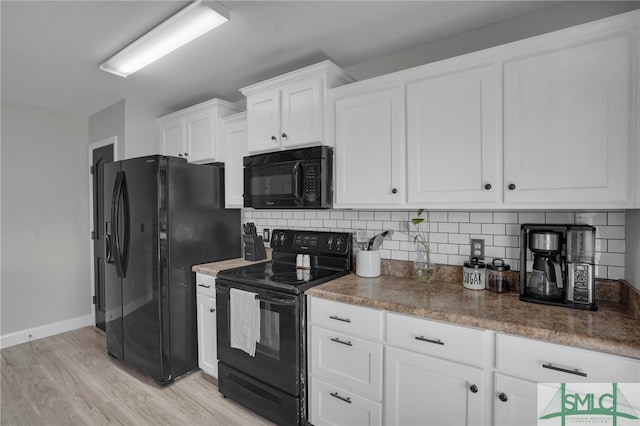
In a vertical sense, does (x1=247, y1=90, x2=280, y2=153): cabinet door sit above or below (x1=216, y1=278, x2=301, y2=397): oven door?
above

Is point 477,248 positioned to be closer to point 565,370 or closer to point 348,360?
point 565,370

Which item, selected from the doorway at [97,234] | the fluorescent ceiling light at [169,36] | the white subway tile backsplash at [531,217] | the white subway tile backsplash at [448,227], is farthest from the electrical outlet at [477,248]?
the doorway at [97,234]

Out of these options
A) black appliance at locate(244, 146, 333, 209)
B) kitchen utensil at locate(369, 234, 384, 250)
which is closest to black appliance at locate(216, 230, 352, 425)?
kitchen utensil at locate(369, 234, 384, 250)

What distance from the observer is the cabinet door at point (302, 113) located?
218 centimetres

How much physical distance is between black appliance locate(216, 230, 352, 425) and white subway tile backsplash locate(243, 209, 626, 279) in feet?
0.65

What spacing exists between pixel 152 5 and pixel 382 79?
1361 millimetres

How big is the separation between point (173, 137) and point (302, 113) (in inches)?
67.2

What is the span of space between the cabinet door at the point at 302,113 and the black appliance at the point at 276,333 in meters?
0.76

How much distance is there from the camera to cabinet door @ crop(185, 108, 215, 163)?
9.50 ft

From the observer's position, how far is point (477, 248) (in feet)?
6.48

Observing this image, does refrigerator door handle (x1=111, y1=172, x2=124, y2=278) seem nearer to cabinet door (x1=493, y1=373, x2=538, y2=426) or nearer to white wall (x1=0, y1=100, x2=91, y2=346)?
white wall (x1=0, y1=100, x2=91, y2=346)

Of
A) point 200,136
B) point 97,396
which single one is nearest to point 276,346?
point 97,396

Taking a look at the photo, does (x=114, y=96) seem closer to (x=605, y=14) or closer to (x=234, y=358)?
(x=234, y=358)

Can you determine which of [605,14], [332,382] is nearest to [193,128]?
[332,382]
